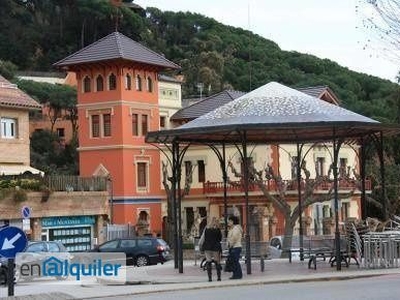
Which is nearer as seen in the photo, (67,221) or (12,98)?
(67,221)

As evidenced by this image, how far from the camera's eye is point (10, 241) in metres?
15.6

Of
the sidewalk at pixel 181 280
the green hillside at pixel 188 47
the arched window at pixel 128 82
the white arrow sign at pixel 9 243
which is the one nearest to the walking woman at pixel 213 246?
the sidewalk at pixel 181 280

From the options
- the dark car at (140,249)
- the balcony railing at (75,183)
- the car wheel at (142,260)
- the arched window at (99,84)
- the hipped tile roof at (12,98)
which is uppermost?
the arched window at (99,84)

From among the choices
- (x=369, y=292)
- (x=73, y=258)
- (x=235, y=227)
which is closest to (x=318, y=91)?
(x=73, y=258)

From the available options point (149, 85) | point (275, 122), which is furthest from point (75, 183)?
point (275, 122)

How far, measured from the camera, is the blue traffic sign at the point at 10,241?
1559 centimetres

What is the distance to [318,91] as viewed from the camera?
64938 millimetres

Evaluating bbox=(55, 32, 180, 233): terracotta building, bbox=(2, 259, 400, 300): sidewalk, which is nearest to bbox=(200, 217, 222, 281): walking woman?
bbox=(2, 259, 400, 300): sidewalk

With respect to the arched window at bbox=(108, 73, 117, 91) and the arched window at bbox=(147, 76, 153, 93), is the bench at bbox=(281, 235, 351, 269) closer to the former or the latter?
the arched window at bbox=(108, 73, 117, 91)

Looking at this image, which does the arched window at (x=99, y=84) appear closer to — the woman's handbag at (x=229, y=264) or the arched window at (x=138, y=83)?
the arched window at (x=138, y=83)

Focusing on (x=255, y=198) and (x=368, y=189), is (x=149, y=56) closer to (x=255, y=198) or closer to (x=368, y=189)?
(x=255, y=198)

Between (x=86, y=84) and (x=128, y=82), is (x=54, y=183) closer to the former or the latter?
(x=128, y=82)

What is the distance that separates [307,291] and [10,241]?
22.4ft

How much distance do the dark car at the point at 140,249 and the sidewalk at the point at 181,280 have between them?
15.7 meters
